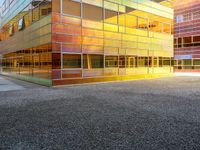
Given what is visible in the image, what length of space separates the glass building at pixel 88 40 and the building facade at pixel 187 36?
34.8 feet

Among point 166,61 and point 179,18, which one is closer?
point 166,61

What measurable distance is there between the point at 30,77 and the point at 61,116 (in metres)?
15.5

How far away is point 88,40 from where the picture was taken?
741 inches

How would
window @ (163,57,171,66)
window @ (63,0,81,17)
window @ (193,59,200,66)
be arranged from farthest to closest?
window @ (193,59,200,66)
window @ (163,57,171,66)
window @ (63,0,81,17)

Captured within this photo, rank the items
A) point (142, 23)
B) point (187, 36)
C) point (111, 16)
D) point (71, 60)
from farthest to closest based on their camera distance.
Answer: point (187, 36) < point (142, 23) < point (111, 16) < point (71, 60)

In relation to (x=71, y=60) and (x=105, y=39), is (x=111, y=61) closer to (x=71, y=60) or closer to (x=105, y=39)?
(x=105, y=39)

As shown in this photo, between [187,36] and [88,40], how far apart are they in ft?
93.8

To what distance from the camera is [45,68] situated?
17.7 m

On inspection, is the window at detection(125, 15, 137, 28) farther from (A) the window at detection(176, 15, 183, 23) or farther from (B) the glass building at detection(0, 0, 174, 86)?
(A) the window at detection(176, 15, 183, 23)

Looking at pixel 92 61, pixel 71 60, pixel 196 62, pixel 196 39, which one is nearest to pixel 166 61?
pixel 196 62

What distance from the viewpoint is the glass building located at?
1706 cm

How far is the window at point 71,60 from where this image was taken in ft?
56.6

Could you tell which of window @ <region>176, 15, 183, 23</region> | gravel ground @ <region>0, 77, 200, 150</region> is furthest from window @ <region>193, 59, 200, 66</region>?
gravel ground @ <region>0, 77, 200, 150</region>

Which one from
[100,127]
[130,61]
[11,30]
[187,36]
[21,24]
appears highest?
[187,36]
